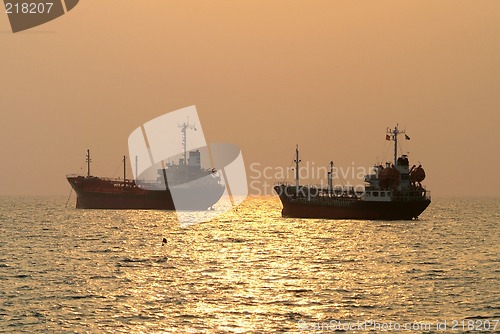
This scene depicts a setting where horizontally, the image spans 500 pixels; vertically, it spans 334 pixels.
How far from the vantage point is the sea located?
105ft

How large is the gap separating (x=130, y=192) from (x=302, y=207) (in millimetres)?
49868

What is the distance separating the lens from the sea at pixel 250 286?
32094mm

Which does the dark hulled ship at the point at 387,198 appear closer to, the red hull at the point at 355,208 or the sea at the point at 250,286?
the red hull at the point at 355,208

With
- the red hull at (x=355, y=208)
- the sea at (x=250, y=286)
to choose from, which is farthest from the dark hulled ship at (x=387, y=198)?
the sea at (x=250, y=286)

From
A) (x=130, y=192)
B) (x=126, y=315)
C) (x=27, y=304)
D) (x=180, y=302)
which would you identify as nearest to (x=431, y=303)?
(x=180, y=302)

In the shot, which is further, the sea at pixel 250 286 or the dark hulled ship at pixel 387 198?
the dark hulled ship at pixel 387 198

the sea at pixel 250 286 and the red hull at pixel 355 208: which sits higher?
the red hull at pixel 355 208

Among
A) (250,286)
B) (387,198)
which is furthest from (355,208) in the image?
(250,286)

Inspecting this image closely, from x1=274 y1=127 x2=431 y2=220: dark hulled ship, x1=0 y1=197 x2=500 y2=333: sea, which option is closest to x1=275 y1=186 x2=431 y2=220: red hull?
x1=274 y1=127 x2=431 y2=220: dark hulled ship

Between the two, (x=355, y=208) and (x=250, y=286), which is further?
(x=355, y=208)

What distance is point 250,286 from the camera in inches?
1652

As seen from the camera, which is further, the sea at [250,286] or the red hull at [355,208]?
the red hull at [355,208]

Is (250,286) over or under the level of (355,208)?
under

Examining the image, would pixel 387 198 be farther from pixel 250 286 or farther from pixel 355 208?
pixel 250 286
